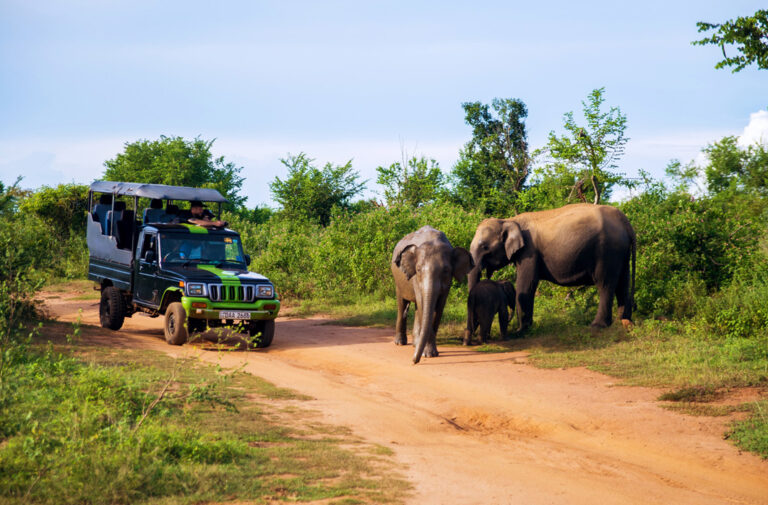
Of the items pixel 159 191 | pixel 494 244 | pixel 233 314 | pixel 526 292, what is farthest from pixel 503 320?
pixel 159 191

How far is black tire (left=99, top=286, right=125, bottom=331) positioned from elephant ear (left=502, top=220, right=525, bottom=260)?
7.49 m

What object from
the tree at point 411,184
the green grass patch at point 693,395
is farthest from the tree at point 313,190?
the green grass patch at point 693,395

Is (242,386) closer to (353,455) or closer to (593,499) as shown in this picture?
(353,455)

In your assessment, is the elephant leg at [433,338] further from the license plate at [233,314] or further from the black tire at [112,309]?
the black tire at [112,309]

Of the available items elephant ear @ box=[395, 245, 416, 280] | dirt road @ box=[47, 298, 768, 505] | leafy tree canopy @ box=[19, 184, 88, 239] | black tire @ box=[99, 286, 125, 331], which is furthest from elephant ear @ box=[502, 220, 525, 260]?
leafy tree canopy @ box=[19, 184, 88, 239]

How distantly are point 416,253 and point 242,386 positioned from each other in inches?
154

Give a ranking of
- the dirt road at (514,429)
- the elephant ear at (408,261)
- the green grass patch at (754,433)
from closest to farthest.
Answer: the dirt road at (514,429) → the green grass patch at (754,433) → the elephant ear at (408,261)

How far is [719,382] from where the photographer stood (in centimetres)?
961

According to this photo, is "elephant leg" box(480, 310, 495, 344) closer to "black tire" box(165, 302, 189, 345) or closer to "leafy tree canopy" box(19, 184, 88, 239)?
"black tire" box(165, 302, 189, 345)

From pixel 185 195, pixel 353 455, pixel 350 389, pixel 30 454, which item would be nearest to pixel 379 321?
pixel 185 195

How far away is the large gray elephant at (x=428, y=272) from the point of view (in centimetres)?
1190

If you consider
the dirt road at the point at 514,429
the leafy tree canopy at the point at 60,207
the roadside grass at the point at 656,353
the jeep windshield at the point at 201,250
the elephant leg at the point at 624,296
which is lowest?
the dirt road at the point at 514,429

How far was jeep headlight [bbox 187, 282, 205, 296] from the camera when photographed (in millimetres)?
13148

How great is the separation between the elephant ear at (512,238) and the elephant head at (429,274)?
1.68 m
